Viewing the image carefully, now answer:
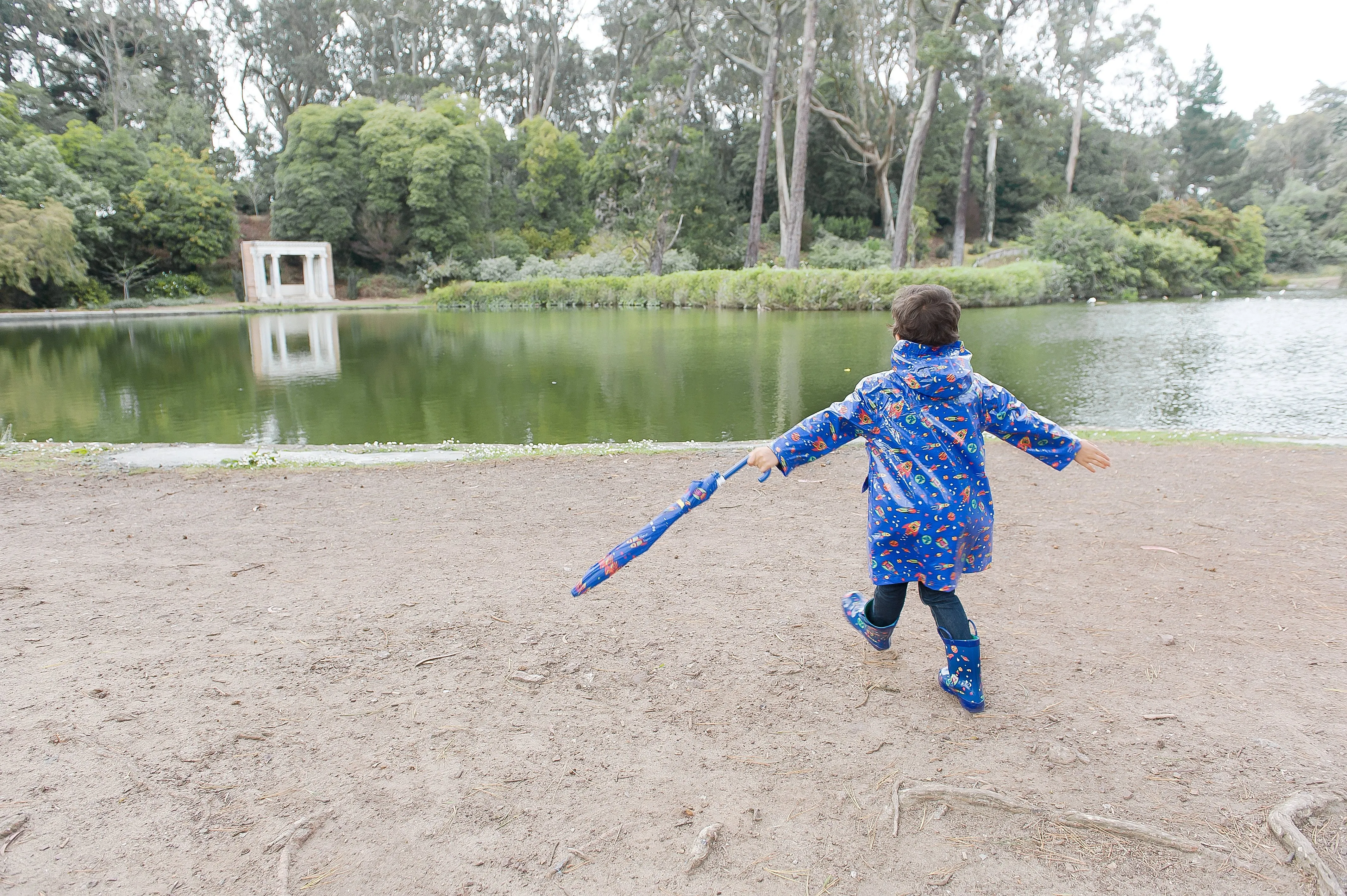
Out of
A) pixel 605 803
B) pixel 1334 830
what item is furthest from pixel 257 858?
pixel 1334 830

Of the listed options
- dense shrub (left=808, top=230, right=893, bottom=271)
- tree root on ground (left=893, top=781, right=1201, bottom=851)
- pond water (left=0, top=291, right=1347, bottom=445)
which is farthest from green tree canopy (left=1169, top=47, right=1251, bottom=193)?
tree root on ground (left=893, top=781, right=1201, bottom=851)

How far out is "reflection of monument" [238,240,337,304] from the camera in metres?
43.6

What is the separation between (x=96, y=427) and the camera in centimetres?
1077

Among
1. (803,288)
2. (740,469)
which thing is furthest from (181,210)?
(740,469)

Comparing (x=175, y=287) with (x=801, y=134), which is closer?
(x=801, y=134)

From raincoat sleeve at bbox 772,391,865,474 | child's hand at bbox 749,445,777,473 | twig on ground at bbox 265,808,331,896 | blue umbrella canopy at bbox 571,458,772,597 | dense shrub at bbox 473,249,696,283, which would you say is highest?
dense shrub at bbox 473,249,696,283

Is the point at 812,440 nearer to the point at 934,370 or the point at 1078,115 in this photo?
the point at 934,370

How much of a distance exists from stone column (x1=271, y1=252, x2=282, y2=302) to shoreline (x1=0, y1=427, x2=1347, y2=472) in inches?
1506

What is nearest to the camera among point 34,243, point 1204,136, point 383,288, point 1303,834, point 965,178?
point 1303,834

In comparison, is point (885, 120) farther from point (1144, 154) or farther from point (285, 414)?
point (285, 414)

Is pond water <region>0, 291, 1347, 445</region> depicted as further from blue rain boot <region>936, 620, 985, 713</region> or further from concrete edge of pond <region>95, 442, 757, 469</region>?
blue rain boot <region>936, 620, 985, 713</region>

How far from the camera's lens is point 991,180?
4534 cm

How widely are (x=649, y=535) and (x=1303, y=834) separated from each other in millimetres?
2068

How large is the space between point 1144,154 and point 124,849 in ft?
212
